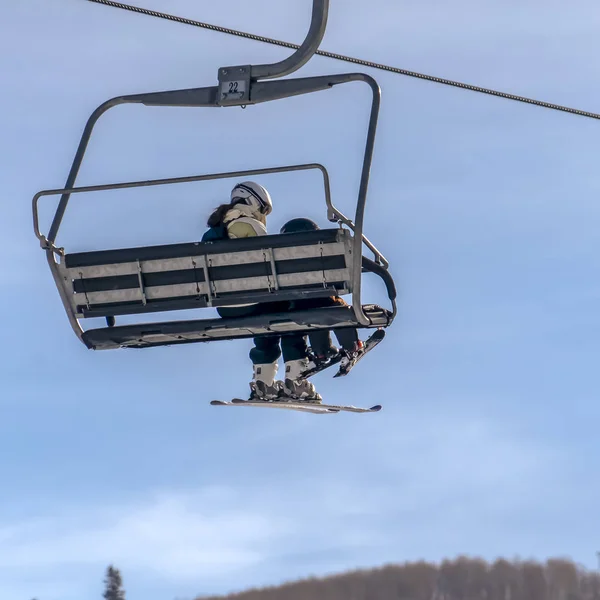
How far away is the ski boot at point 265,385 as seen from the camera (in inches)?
567

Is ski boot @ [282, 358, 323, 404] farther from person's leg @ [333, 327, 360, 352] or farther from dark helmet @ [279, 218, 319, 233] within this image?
dark helmet @ [279, 218, 319, 233]

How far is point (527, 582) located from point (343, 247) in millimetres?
16394

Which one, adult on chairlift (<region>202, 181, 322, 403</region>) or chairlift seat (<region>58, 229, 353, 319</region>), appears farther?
adult on chairlift (<region>202, 181, 322, 403</region>)

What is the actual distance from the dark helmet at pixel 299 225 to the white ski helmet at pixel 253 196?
0.77 ft

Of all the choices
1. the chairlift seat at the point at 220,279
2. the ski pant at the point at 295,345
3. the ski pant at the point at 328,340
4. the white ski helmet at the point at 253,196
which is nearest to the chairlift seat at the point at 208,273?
the chairlift seat at the point at 220,279

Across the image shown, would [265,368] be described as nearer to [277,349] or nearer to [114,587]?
[277,349]

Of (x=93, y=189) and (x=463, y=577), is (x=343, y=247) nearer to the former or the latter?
(x=93, y=189)

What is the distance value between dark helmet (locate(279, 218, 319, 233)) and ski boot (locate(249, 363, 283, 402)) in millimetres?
1312

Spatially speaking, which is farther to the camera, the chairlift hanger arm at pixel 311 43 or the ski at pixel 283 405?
the ski at pixel 283 405

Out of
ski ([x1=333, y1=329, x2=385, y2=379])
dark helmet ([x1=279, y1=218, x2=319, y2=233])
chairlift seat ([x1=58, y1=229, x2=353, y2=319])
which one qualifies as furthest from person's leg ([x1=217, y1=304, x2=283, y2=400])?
chairlift seat ([x1=58, y1=229, x2=353, y2=319])

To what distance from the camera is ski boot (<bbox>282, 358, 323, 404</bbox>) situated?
1434 centimetres

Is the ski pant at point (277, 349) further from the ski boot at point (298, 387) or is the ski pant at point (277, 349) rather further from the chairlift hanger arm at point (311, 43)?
the chairlift hanger arm at point (311, 43)

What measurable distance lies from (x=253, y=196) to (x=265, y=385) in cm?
151

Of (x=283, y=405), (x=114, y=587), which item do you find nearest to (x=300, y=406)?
(x=283, y=405)
